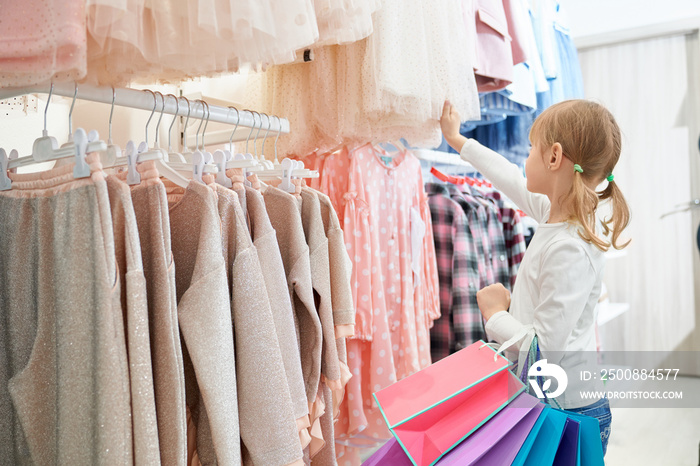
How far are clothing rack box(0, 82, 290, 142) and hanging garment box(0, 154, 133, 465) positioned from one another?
16 centimetres

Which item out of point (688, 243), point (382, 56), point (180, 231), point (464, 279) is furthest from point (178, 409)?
point (688, 243)

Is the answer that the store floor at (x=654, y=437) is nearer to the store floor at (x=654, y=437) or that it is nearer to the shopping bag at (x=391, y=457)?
the store floor at (x=654, y=437)

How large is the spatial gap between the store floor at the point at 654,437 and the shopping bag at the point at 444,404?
2274 mm

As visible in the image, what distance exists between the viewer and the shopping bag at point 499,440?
3.43ft

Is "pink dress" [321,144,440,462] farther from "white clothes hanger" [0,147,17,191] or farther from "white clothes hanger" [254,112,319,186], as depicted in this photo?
"white clothes hanger" [0,147,17,191]

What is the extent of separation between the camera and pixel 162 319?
3.29 ft

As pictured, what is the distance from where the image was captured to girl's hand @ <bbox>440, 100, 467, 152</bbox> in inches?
78.4

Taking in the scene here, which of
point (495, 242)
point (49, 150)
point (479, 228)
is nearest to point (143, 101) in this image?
point (49, 150)

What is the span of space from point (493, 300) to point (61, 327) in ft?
3.58

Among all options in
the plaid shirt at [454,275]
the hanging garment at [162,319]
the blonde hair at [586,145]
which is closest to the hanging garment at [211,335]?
the hanging garment at [162,319]

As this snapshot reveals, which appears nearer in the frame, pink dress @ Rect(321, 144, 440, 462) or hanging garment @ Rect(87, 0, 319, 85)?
hanging garment @ Rect(87, 0, 319, 85)

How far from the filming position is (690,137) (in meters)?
4.70

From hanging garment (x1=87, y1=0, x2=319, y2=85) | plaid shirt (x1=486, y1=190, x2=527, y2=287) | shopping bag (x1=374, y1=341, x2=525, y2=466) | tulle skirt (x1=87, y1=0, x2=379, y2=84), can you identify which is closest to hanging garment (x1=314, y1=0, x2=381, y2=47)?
tulle skirt (x1=87, y1=0, x2=379, y2=84)

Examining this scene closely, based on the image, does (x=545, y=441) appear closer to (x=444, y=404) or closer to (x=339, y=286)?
(x=444, y=404)
